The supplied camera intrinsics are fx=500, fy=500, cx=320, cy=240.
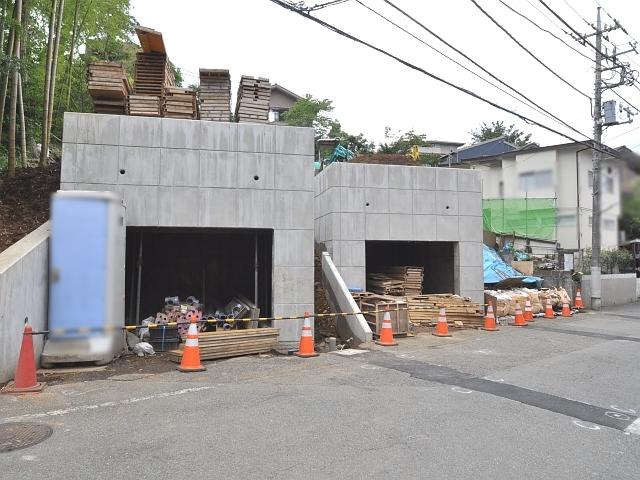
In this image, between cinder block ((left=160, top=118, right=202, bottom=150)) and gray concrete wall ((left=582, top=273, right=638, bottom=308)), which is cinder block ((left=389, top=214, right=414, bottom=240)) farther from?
gray concrete wall ((left=582, top=273, right=638, bottom=308))

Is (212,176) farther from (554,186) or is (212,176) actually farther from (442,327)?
(554,186)

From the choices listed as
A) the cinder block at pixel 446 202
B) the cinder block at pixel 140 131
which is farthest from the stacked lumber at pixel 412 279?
the cinder block at pixel 140 131

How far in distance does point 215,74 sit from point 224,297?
7118 mm

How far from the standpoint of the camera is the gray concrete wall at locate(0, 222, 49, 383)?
7.25m

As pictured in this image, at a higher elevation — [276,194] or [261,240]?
[276,194]

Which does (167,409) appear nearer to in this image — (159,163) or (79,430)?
(79,430)

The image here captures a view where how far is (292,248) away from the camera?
12.1 meters

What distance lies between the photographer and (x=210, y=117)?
40.1 feet

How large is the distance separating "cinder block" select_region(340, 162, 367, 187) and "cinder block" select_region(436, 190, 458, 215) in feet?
8.91

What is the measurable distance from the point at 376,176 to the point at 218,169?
19.6 feet

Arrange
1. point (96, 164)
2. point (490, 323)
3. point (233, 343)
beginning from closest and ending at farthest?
point (233, 343) < point (96, 164) < point (490, 323)

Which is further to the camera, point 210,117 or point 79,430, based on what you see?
point 210,117

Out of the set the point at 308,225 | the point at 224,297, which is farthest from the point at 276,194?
the point at 224,297

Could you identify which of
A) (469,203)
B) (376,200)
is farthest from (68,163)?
(469,203)
